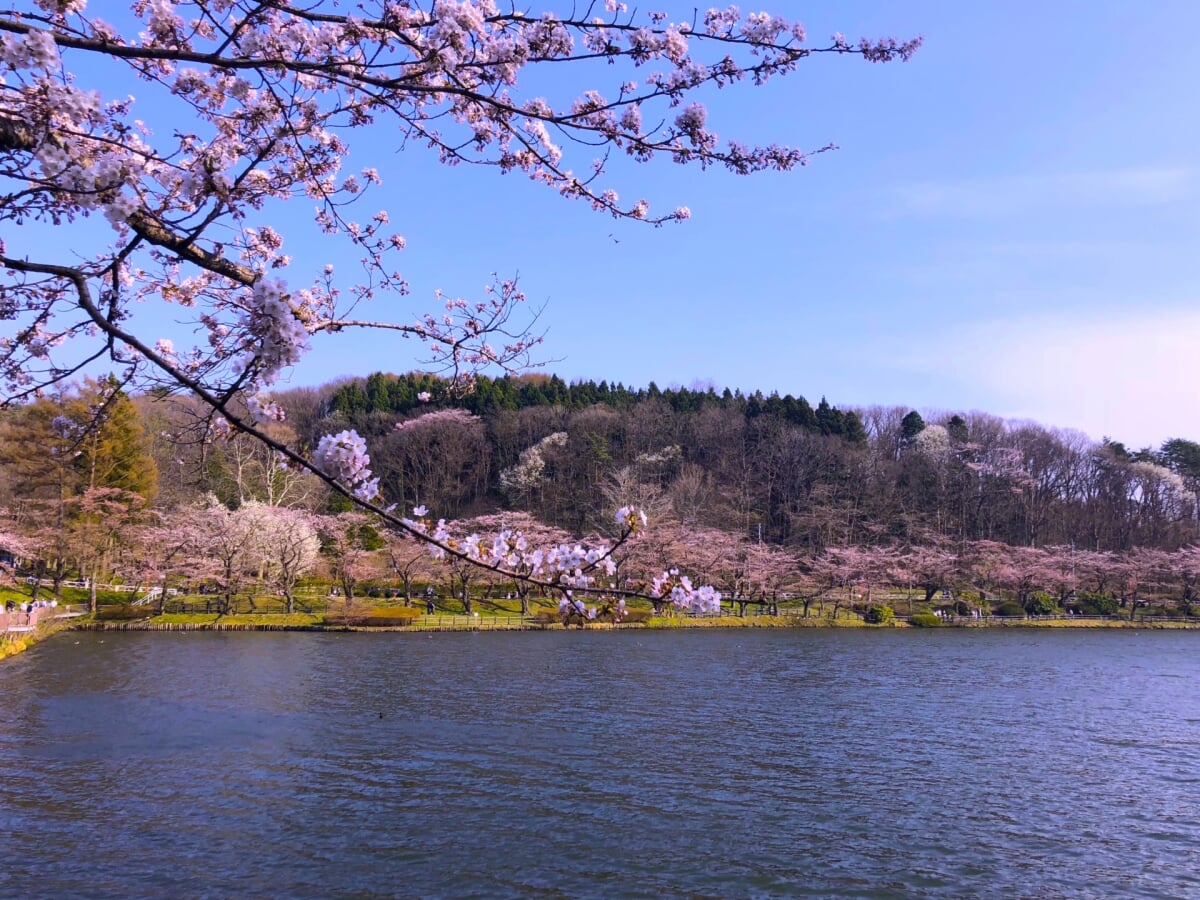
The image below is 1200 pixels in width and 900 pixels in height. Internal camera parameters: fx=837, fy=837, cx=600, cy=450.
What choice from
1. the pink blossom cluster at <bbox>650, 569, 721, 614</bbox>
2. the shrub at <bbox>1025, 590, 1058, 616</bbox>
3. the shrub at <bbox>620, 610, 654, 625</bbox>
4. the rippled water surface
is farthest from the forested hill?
the pink blossom cluster at <bbox>650, 569, 721, 614</bbox>

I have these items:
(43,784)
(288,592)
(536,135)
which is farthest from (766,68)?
(288,592)

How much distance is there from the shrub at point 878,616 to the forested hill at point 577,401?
20839 millimetres

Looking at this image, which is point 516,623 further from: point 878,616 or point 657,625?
point 878,616

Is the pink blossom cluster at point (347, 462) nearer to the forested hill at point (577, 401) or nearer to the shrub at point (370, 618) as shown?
the shrub at point (370, 618)

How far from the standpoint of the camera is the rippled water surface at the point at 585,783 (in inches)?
364

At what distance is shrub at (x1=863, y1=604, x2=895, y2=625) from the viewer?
44438 millimetres

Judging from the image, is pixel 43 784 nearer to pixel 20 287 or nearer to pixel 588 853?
pixel 588 853

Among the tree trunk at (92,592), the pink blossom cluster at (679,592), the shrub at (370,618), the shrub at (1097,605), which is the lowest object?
the shrub at (1097,605)

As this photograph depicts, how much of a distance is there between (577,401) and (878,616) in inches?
1238

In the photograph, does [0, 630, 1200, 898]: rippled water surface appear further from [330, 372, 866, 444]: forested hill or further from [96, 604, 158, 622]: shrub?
[330, 372, 866, 444]: forested hill

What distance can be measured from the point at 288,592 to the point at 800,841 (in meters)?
33.4

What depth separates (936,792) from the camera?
1229cm

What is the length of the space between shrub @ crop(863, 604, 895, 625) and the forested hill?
2084cm

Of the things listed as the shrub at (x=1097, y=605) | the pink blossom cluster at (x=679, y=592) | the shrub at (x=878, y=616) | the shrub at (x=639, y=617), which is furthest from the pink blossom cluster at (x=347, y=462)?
the shrub at (x=1097, y=605)
